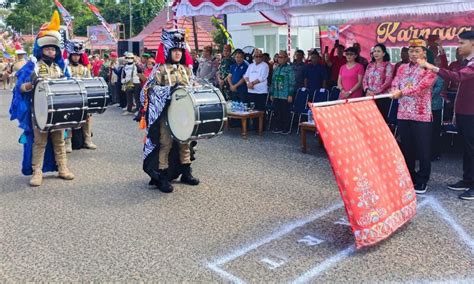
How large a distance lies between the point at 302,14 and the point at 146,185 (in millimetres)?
7703

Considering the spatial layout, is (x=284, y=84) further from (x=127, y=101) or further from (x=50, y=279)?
(x=50, y=279)

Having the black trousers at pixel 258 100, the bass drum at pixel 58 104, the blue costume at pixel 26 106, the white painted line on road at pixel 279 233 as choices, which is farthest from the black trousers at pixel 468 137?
the blue costume at pixel 26 106

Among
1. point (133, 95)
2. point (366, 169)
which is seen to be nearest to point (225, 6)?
point (133, 95)

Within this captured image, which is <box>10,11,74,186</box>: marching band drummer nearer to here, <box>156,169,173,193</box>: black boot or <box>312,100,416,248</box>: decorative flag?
<box>156,169,173,193</box>: black boot

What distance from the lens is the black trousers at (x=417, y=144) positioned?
5504 millimetres

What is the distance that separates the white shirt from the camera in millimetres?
9750

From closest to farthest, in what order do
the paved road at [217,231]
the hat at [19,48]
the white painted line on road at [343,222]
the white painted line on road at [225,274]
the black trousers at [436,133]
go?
the white painted line on road at [225,274] < the paved road at [217,231] < the white painted line on road at [343,222] < the black trousers at [436,133] < the hat at [19,48]

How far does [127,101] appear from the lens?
13.6 meters

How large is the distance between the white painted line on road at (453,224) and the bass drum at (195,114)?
8.22 feet

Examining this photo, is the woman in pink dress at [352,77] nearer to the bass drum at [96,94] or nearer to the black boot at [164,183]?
the black boot at [164,183]

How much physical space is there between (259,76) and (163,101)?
14.7 feet

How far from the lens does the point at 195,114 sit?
518cm

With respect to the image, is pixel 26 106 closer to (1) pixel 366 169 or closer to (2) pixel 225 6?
(1) pixel 366 169

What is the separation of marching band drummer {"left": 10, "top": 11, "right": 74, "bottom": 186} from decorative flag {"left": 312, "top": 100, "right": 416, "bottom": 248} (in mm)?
3754
